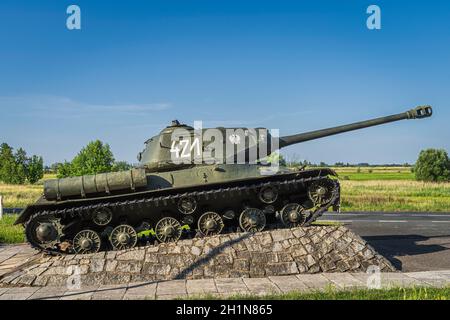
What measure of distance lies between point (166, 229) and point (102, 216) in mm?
1831

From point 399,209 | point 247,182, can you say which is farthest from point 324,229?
point 399,209

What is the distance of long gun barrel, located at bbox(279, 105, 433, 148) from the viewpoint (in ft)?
45.4

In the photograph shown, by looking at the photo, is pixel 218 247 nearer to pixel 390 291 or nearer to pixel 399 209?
pixel 390 291

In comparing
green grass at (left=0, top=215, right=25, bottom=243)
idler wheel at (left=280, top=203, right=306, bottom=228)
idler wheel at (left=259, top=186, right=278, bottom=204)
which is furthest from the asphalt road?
green grass at (left=0, top=215, right=25, bottom=243)

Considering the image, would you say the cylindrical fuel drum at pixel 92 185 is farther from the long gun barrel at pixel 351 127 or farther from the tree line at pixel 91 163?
the tree line at pixel 91 163

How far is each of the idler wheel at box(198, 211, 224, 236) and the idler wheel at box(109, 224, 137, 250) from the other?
1908mm

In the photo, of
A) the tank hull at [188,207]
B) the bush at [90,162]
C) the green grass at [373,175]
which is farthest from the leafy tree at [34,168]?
the tank hull at [188,207]

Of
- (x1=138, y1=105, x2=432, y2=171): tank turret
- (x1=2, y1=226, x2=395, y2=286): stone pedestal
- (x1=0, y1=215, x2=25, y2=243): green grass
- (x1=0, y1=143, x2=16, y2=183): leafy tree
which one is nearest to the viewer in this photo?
(x1=2, y1=226, x2=395, y2=286): stone pedestal

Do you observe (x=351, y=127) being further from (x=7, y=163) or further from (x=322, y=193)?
(x=7, y=163)

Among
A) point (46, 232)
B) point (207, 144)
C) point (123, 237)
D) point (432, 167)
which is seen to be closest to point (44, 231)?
point (46, 232)

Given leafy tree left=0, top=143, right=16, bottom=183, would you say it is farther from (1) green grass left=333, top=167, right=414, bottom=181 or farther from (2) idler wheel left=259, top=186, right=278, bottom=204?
(2) idler wheel left=259, top=186, right=278, bottom=204

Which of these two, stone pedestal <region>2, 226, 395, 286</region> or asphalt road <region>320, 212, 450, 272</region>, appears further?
asphalt road <region>320, 212, 450, 272</region>

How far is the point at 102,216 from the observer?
1235 cm

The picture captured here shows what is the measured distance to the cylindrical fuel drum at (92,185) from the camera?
12062mm
